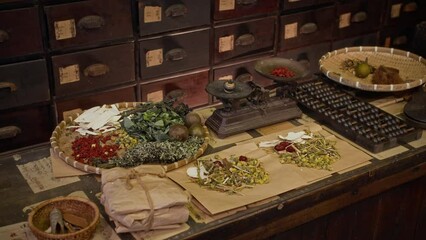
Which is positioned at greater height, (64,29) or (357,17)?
(64,29)

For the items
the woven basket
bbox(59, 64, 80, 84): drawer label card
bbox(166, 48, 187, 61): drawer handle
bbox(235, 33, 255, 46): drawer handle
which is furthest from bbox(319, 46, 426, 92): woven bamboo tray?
the woven basket

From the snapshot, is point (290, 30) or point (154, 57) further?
point (290, 30)

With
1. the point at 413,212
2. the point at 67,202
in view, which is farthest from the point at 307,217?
the point at 67,202

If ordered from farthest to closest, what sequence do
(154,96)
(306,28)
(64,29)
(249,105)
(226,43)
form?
1. (306,28)
2. (226,43)
3. (154,96)
4. (64,29)
5. (249,105)

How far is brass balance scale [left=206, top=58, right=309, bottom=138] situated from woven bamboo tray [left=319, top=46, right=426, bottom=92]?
28cm

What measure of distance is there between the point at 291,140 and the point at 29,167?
930 mm

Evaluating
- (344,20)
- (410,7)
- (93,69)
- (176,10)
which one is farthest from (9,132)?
(410,7)

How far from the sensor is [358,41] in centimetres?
386

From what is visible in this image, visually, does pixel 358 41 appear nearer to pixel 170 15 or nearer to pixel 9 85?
pixel 170 15

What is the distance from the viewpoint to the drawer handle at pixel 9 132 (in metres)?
2.73

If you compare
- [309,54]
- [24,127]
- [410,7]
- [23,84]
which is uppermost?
[410,7]

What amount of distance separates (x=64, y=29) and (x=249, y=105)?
3.43 feet

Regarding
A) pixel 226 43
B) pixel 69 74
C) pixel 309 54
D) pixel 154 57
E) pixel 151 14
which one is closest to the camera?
pixel 69 74

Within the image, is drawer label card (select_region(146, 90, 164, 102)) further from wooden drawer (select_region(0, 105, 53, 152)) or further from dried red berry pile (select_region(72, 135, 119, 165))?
dried red berry pile (select_region(72, 135, 119, 165))
